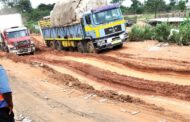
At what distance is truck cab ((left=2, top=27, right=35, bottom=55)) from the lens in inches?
1258

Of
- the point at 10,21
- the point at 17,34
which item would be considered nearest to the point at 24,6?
the point at 10,21

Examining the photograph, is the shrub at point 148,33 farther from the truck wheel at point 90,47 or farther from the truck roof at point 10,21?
the truck roof at point 10,21

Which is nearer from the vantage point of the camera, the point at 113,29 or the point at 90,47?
the point at 113,29

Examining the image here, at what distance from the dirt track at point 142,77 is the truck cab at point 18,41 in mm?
6821

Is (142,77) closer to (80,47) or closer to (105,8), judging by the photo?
(105,8)

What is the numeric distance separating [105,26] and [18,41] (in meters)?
9.29

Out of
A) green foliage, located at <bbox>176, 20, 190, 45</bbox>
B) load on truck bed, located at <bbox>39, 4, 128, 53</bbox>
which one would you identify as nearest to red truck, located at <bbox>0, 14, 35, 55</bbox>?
load on truck bed, located at <bbox>39, 4, 128, 53</bbox>

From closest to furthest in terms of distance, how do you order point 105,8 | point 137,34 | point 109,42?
1. point 105,8
2. point 109,42
3. point 137,34

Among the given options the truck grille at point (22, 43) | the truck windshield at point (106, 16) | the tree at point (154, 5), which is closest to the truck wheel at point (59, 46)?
the truck grille at point (22, 43)

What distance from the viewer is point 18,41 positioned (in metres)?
32.0

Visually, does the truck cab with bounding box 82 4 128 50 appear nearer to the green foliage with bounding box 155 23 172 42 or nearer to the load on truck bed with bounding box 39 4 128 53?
the load on truck bed with bounding box 39 4 128 53

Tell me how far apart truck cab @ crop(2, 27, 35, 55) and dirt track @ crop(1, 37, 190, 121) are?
6.82 m

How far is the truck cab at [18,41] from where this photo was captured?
3195 cm

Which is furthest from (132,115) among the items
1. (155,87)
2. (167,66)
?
(167,66)
